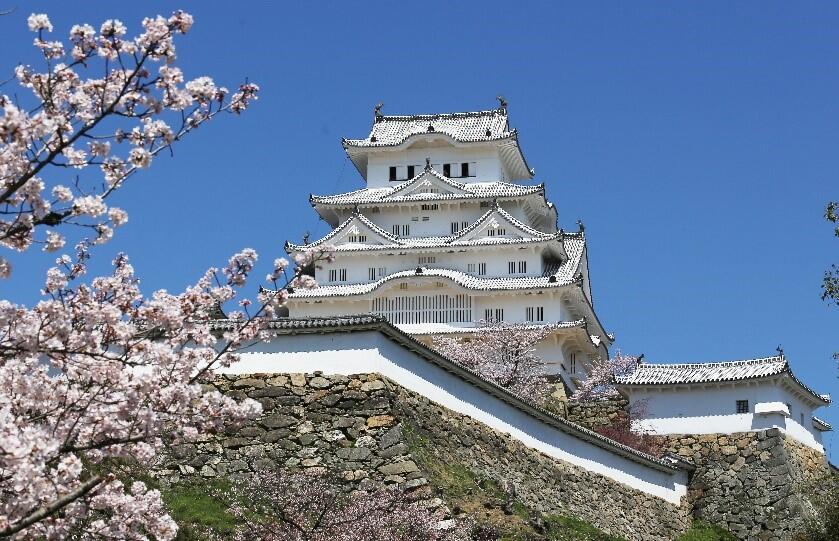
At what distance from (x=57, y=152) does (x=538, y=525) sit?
14.5 metres

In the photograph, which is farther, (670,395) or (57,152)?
(670,395)

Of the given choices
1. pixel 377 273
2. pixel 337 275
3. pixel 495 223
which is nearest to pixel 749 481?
pixel 495 223

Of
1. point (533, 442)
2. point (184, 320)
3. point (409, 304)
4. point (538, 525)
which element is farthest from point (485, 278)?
point (184, 320)

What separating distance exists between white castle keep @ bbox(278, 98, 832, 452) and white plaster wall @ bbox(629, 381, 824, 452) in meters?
0.90

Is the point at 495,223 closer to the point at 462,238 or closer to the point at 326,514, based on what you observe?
the point at 462,238

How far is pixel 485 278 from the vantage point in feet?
144

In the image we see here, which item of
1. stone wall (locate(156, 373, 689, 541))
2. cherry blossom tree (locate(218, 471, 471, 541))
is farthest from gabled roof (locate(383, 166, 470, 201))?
cherry blossom tree (locate(218, 471, 471, 541))

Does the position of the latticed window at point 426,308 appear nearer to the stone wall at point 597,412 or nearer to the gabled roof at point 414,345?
the stone wall at point 597,412

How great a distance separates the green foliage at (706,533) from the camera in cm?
2928

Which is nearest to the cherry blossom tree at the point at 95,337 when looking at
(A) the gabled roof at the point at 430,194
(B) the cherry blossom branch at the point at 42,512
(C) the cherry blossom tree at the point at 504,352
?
(B) the cherry blossom branch at the point at 42,512

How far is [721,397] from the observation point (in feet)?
107

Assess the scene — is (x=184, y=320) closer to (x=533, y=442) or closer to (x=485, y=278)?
(x=533, y=442)

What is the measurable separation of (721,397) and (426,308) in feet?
43.0

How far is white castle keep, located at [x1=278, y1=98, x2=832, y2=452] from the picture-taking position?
42.3 metres
